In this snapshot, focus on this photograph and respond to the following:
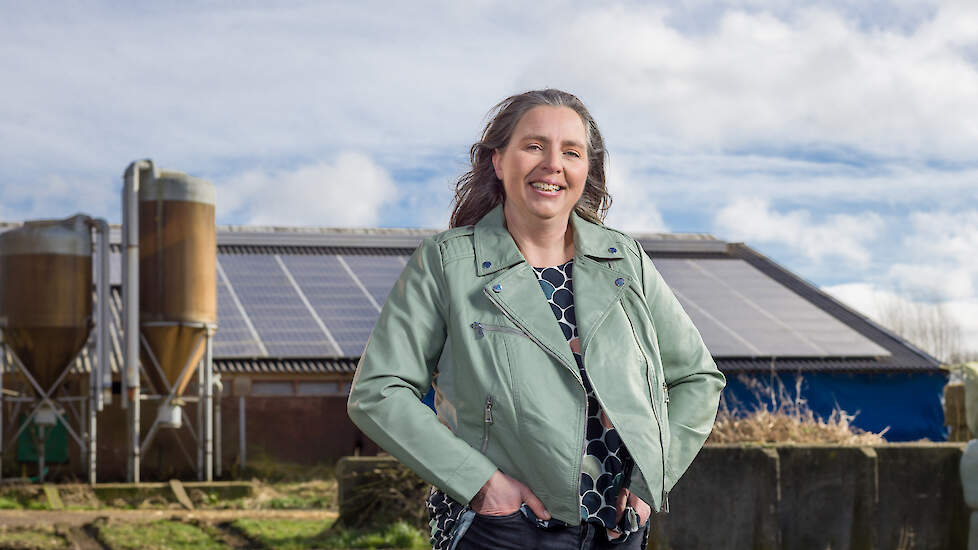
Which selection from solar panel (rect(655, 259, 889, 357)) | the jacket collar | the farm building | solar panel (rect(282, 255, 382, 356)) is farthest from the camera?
solar panel (rect(655, 259, 889, 357))

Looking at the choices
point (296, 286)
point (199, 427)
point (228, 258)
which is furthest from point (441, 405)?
point (228, 258)

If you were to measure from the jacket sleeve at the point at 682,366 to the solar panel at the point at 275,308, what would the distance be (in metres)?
17.5

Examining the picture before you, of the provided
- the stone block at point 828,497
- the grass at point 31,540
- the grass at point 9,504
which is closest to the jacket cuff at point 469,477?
the stone block at point 828,497

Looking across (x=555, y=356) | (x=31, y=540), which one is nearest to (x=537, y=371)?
(x=555, y=356)

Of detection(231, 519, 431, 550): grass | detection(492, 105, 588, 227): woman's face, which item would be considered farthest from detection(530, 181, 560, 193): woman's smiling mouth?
detection(231, 519, 431, 550): grass

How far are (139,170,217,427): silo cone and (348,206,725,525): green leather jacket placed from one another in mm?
15175

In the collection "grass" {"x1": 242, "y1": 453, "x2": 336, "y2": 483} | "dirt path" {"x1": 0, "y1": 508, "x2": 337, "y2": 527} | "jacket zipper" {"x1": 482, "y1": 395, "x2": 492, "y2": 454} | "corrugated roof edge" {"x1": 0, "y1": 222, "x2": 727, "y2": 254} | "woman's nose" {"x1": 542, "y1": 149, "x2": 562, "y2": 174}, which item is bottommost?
"grass" {"x1": 242, "y1": 453, "x2": 336, "y2": 483}

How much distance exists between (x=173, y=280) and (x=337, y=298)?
17.9 feet

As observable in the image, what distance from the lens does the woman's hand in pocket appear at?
2.73 m

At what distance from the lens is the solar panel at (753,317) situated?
22500mm

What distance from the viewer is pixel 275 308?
22000mm

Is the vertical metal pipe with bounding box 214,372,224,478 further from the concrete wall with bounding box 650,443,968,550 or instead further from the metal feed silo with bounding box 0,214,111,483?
the concrete wall with bounding box 650,443,968,550

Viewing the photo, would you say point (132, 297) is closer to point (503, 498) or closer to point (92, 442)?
point (92, 442)

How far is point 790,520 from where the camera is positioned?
7.42m
